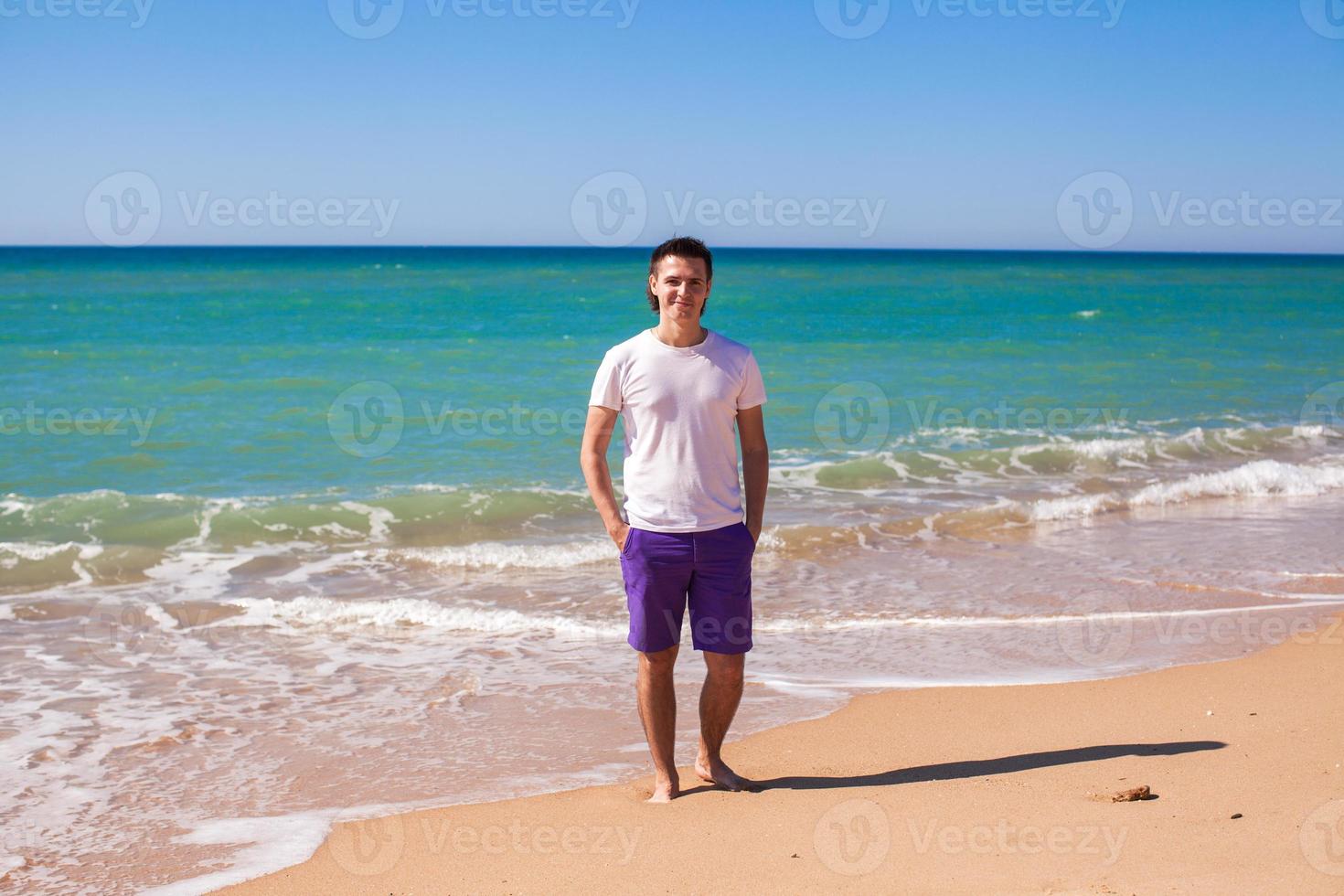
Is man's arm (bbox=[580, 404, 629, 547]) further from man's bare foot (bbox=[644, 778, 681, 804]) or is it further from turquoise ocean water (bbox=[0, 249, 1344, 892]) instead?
turquoise ocean water (bbox=[0, 249, 1344, 892])

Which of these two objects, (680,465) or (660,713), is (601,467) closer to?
(680,465)

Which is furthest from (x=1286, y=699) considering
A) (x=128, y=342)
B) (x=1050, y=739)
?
(x=128, y=342)

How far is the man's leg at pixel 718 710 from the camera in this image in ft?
13.8

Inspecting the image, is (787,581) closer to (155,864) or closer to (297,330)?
(155,864)

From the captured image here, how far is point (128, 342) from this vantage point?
27.5 m

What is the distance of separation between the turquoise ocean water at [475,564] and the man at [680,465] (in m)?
1.07

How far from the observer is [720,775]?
171 inches

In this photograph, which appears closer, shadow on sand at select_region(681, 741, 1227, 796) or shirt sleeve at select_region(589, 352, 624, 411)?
shirt sleeve at select_region(589, 352, 624, 411)

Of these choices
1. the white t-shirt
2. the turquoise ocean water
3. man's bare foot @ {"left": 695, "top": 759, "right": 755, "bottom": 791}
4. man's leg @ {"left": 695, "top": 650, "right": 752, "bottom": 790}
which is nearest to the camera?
the white t-shirt

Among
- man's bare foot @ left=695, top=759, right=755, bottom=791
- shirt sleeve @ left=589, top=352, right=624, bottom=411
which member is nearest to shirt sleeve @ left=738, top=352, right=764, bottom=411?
shirt sleeve @ left=589, top=352, right=624, bottom=411

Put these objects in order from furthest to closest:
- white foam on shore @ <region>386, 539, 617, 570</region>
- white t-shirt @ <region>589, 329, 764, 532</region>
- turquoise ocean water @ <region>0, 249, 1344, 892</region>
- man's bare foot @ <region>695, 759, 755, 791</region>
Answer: white foam on shore @ <region>386, 539, 617, 570</region> → turquoise ocean water @ <region>0, 249, 1344, 892</region> → man's bare foot @ <region>695, 759, 755, 791</region> → white t-shirt @ <region>589, 329, 764, 532</region>

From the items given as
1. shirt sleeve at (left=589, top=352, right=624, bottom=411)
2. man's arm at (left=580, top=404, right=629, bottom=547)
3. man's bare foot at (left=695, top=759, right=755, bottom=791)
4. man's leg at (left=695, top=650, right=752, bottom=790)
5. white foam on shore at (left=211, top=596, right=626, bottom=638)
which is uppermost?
shirt sleeve at (left=589, top=352, right=624, bottom=411)

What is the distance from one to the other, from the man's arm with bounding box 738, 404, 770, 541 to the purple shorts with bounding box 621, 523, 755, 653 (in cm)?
7

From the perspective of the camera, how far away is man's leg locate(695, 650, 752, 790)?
165 inches
